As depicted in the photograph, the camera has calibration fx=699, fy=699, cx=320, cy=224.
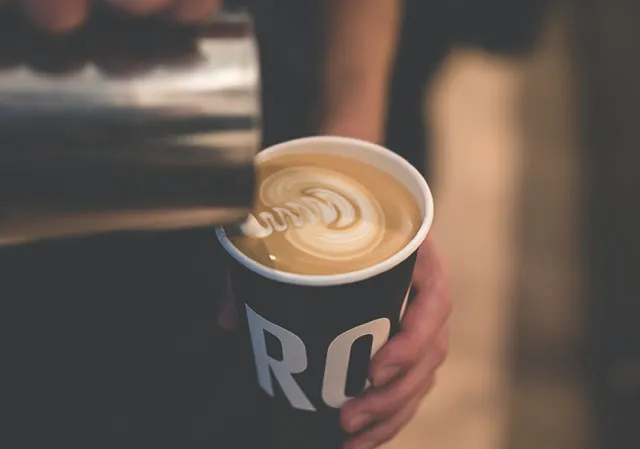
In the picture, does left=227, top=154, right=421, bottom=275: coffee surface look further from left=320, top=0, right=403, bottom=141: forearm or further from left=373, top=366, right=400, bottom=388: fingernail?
left=320, top=0, right=403, bottom=141: forearm

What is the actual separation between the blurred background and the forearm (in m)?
0.55

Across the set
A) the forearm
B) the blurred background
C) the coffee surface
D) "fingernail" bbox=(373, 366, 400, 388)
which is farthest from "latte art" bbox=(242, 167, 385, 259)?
the blurred background

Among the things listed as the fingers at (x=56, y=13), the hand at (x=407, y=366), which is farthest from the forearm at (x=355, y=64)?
the fingers at (x=56, y=13)

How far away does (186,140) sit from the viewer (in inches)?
15.9

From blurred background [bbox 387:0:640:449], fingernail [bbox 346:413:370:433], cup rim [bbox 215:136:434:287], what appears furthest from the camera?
blurred background [bbox 387:0:640:449]

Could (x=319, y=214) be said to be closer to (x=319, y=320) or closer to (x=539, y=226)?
(x=319, y=320)

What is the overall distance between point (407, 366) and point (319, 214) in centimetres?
15

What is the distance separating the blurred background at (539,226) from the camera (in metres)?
1.43

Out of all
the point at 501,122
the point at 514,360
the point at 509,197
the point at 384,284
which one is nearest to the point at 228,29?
the point at 384,284

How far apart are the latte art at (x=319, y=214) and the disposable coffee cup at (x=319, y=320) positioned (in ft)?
0.09

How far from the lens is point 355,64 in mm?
880

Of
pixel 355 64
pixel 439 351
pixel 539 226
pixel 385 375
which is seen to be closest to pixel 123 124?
pixel 385 375

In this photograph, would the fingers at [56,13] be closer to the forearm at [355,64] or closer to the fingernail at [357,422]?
the fingernail at [357,422]

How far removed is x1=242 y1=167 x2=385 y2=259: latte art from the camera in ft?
1.76
